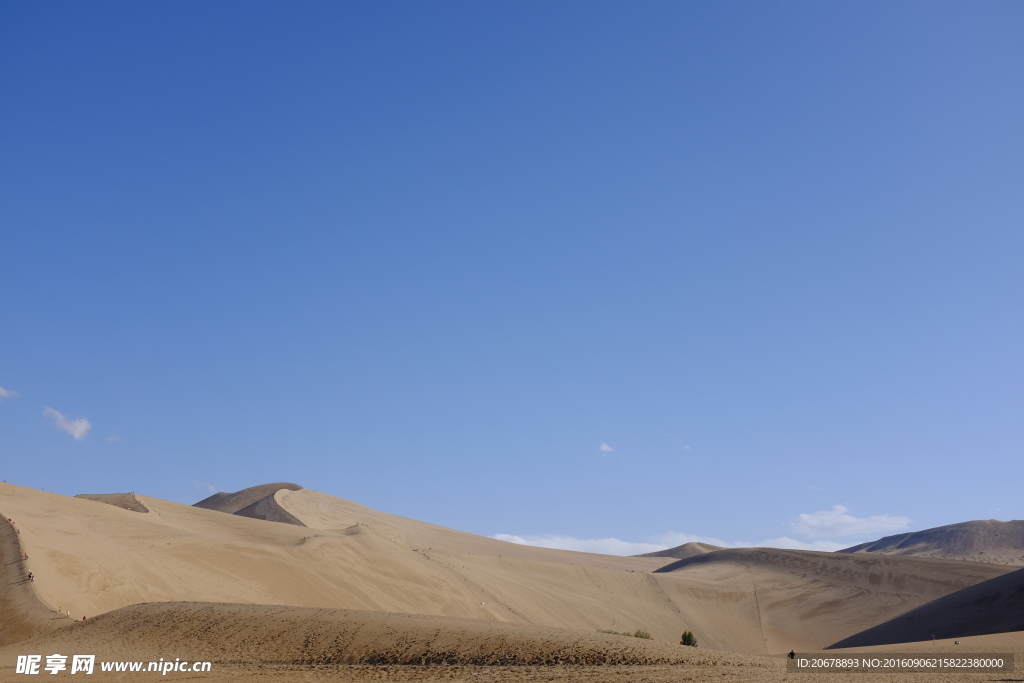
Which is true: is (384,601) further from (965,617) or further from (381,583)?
(965,617)

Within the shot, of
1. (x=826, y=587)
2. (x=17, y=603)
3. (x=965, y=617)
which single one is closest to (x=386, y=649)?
(x=17, y=603)

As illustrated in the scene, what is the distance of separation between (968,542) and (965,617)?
323 feet

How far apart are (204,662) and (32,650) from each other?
667 cm

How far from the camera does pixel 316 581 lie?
41.1 meters

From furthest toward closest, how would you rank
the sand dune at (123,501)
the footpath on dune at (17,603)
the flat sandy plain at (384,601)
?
1. the sand dune at (123,501)
2. the footpath on dune at (17,603)
3. the flat sandy plain at (384,601)

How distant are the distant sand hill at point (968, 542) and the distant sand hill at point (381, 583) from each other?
176 ft

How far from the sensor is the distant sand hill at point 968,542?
114 m

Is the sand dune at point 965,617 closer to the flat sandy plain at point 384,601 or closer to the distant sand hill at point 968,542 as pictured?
the flat sandy plain at point 384,601

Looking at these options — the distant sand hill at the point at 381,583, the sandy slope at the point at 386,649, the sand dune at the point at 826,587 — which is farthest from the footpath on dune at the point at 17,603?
the sand dune at the point at 826,587

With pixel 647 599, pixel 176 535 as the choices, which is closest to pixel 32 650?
pixel 176 535

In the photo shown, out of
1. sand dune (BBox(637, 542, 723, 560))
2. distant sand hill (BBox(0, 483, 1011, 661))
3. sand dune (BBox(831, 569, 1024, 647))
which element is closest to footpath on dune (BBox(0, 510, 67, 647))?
distant sand hill (BBox(0, 483, 1011, 661))

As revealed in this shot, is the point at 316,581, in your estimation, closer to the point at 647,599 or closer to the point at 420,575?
the point at 420,575

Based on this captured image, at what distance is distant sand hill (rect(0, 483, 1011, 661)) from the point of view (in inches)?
1086

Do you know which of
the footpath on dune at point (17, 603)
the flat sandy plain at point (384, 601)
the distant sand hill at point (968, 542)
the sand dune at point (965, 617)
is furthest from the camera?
the distant sand hill at point (968, 542)
